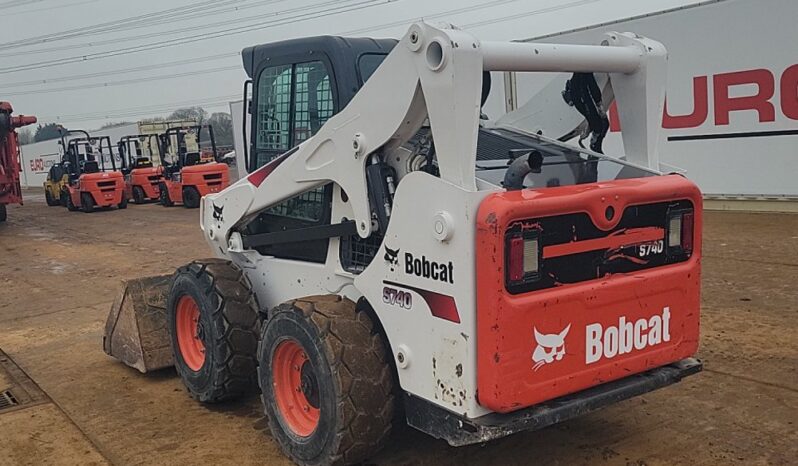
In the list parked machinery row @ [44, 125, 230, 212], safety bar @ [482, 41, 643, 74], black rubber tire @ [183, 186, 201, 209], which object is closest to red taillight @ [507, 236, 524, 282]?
safety bar @ [482, 41, 643, 74]

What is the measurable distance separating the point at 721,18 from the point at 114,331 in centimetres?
1099

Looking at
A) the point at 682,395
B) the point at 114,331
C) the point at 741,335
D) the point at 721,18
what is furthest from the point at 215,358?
the point at 721,18

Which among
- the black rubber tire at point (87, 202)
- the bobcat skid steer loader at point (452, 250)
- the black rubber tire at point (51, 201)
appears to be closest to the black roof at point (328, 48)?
the bobcat skid steer loader at point (452, 250)

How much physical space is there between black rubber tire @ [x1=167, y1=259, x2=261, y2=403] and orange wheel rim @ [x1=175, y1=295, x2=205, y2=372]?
218mm

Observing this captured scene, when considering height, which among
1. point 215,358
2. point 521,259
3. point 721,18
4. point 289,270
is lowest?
point 215,358

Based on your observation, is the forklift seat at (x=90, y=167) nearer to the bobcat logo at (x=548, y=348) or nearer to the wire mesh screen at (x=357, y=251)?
the wire mesh screen at (x=357, y=251)

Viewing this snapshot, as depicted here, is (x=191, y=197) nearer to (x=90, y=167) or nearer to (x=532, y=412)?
(x=90, y=167)

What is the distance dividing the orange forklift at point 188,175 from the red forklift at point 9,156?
4166 millimetres

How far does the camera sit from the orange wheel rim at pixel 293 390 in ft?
13.2

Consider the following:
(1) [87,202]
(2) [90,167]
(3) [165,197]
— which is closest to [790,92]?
(3) [165,197]

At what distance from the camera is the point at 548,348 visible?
3.32 meters

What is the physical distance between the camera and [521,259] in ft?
10.5

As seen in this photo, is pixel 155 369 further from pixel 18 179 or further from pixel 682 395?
pixel 18 179

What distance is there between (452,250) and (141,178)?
22170 millimetres
